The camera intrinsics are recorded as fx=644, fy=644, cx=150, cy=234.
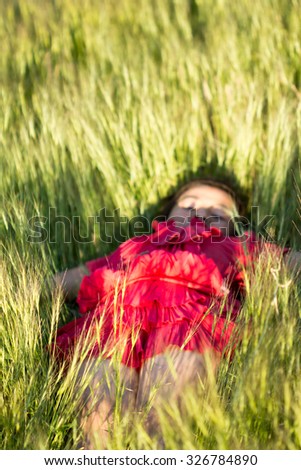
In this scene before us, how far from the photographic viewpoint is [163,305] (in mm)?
2020

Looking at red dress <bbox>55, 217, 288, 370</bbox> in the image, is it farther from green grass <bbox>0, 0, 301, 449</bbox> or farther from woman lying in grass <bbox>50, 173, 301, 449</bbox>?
green grass <bbox>0, 0, 301, 449</bbox>

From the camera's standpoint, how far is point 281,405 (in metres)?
1.46

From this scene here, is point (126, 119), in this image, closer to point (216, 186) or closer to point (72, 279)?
point (216, 186)

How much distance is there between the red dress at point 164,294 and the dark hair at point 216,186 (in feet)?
1.02

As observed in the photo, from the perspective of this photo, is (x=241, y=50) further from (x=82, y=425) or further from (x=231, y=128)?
(x=82, y=425)

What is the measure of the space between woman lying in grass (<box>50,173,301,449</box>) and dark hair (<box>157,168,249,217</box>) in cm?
6

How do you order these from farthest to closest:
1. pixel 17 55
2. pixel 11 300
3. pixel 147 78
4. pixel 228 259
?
pixel 17 55, pixel 147 78, pixel 228 259, pixel 11 300

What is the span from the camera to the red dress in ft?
6.10

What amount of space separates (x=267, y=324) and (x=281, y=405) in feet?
0.72

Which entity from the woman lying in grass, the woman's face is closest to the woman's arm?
the woman lying in grass

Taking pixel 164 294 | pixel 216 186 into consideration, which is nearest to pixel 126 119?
pixel 216 186

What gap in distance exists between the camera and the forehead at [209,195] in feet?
8.37

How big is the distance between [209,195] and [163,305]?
27.6 inches

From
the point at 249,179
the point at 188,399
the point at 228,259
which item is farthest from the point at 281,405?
the point at 249,179
